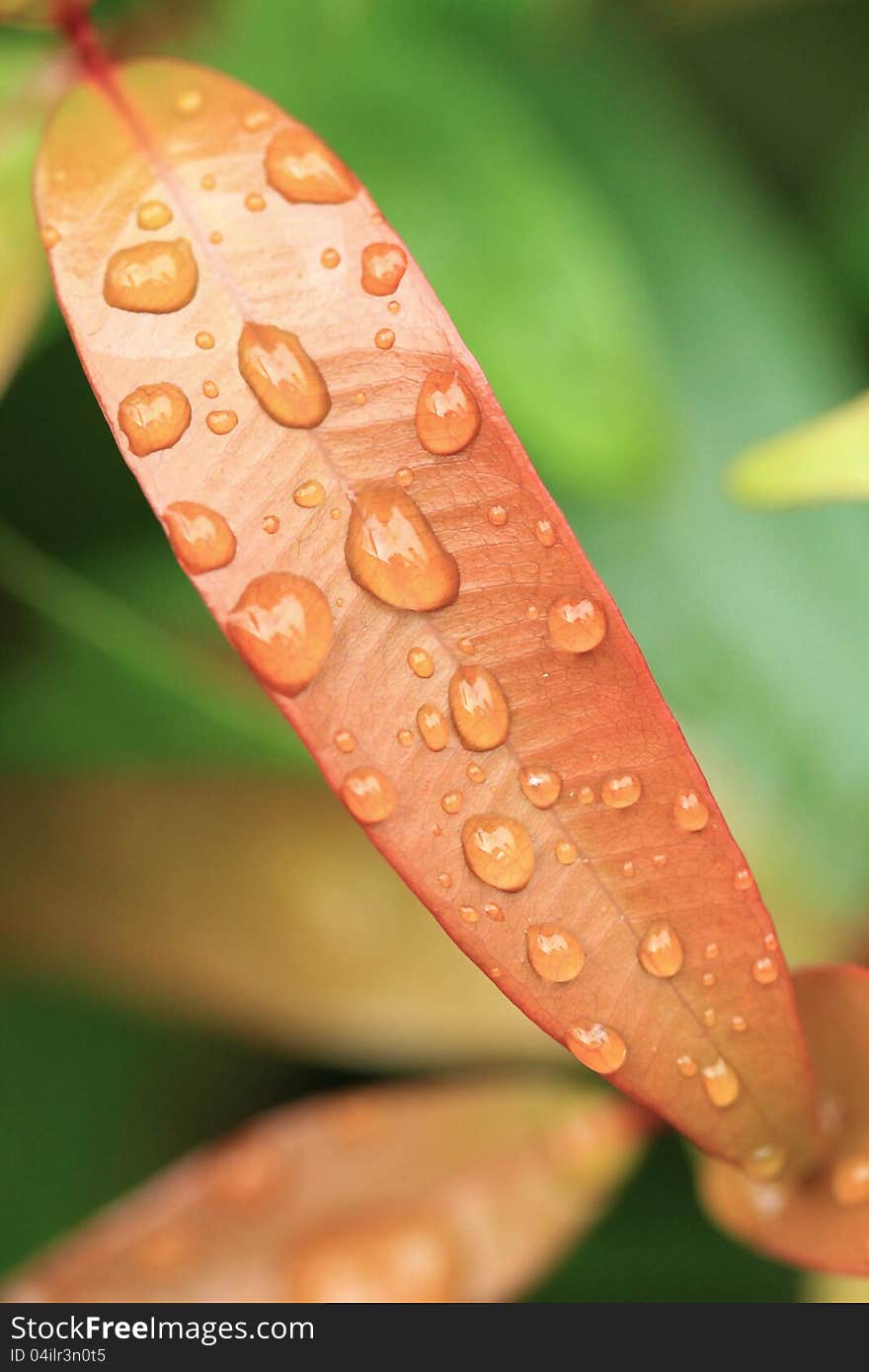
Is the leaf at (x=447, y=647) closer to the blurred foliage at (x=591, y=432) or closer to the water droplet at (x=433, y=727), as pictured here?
the water droplet at (x=433, y=727)

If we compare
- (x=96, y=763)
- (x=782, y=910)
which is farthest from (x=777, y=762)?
(x=96, y=763)

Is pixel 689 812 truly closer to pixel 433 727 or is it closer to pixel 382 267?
pixel 433 727

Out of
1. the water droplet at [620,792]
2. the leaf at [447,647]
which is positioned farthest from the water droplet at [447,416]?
the water droplet at [620,792]

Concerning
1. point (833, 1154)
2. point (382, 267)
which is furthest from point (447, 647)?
point (833, 1154)

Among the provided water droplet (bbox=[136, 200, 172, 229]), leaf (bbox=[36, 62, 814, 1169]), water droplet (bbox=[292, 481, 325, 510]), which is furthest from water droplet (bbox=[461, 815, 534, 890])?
water droplet (bbox=[136, 200, 172, 229])

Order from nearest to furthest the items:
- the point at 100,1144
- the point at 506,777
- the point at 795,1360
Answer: the point at 506,777
the point at 795,1360
the point at 100,1144

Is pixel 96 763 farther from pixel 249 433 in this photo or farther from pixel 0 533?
pixel 249 433
